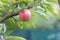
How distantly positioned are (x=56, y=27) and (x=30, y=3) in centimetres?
421

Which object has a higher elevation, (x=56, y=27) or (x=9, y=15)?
(x=9, y=15)

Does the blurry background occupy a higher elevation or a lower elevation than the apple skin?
lower

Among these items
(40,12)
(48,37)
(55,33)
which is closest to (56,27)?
(55,33)

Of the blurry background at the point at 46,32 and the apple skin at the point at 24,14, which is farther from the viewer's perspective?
the blurry background at the point at 46,32

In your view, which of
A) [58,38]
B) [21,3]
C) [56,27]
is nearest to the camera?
[21,3]

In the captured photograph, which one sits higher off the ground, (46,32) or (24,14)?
(24,14)

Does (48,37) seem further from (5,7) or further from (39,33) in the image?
(5,7)

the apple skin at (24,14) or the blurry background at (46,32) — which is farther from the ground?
the apple skin at (24,14)

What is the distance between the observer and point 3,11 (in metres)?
0.78

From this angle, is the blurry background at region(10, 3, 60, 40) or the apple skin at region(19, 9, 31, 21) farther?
the blurry background at region(10, 3, 60, 40)

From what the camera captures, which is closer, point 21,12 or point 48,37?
point 21,12

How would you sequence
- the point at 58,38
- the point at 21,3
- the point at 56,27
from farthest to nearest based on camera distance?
the point at 56,27, the point at 58,38, the point at 21,3

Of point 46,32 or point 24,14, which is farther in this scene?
point 46,32

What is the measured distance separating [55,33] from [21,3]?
4.13 m
